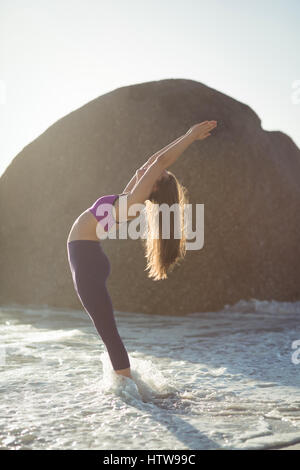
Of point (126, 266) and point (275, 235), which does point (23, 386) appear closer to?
point (126, 266)

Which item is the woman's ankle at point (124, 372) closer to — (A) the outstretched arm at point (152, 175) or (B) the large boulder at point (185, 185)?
(A) the outstretched arm at point (152, 175)

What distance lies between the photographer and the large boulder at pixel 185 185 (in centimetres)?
806

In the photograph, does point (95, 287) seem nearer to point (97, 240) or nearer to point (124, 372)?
point (97, 240)

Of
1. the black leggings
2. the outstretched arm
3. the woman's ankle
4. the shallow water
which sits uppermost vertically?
the outstretched arm

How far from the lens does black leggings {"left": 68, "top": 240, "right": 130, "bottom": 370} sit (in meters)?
3.33

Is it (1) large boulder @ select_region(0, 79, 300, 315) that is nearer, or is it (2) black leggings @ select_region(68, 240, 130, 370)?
(2) black leggings @ select_region(68, 240, 130, 370)

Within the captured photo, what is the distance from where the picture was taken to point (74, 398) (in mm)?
3422

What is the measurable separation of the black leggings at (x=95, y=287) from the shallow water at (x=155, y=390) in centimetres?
29

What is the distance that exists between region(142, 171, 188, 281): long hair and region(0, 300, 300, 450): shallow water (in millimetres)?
779

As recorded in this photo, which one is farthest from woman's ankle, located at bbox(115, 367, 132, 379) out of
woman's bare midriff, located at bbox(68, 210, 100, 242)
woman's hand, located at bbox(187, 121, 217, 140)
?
woman's hand, located at bbox(187, 121, 217, 140)

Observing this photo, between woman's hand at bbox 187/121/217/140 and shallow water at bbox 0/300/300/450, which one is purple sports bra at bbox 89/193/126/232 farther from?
shallow water at bbox 0/300/300/450

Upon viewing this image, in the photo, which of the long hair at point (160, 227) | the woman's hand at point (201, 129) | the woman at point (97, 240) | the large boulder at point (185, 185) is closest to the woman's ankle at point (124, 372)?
the woman at point (97, 240)

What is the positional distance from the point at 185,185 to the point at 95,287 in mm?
5161
